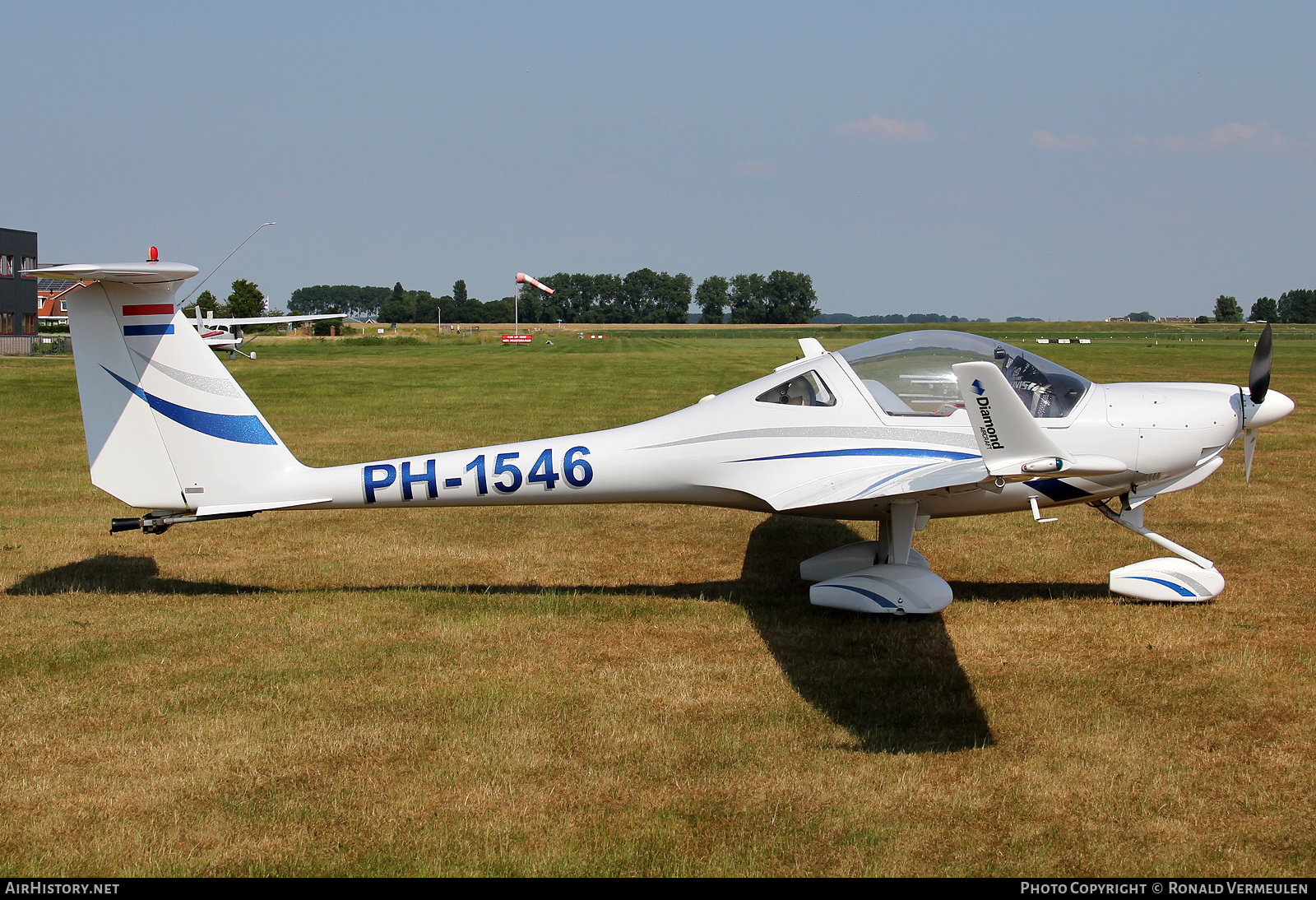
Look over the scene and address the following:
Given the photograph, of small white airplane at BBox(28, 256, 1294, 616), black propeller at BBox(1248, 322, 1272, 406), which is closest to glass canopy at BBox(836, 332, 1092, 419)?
small white airplane at BBox(28, 256, 1294, 616)

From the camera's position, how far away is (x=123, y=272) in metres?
7.00

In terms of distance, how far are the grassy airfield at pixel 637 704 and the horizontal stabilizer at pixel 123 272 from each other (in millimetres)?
2675

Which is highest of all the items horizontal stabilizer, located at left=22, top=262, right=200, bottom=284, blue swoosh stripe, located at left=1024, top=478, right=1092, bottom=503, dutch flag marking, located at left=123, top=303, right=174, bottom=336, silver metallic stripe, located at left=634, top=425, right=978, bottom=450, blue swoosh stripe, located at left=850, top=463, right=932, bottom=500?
horizontal stabilizer, located at left=22, top=262, right=200, bottom=284

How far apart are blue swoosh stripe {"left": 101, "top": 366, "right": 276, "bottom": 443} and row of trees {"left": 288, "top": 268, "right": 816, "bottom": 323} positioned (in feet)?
452

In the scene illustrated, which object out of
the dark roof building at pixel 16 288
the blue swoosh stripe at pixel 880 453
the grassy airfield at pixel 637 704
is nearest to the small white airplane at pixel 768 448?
the blue swoosh stripe at pixel 880 453

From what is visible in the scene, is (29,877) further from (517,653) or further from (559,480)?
(559,480)

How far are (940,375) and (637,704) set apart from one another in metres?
3.63

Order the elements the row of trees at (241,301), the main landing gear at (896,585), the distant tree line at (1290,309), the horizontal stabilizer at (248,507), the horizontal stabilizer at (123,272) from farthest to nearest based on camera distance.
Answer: the distant tree line at (1290,309) < the row of trees at (241,301) < the horizontal stabilizer at (248,507) < the main landing gear at (896,585) < the horizontal stabilizer at (123,272)

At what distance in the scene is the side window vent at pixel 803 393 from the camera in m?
7.84

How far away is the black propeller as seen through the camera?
7434 mm

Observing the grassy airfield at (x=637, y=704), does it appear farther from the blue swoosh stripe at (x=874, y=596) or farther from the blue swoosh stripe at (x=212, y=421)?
the blue swoosh stripe at (x=212, y=421)

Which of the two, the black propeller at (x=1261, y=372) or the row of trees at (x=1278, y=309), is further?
the row of trees at (x=1278, y=309)

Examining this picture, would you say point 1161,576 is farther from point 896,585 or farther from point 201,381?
point 201,381

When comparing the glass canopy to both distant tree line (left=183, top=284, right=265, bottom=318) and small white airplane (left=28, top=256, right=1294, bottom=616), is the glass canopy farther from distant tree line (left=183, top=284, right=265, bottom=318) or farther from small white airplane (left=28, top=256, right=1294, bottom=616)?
distant tree line (left=183, top=284, right=265, bottom=318)
